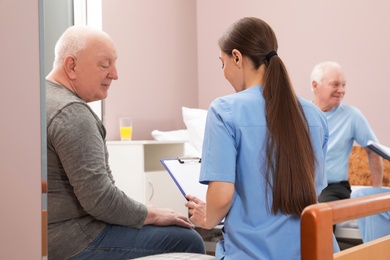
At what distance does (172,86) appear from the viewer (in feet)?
16.5

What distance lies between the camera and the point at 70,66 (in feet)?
6.46

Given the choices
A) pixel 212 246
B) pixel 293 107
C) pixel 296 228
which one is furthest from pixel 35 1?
pixel 212 246

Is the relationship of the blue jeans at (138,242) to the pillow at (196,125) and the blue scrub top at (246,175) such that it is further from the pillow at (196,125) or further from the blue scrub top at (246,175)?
the pillow at (196,125)

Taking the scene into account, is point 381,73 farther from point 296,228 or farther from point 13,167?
point 13,167

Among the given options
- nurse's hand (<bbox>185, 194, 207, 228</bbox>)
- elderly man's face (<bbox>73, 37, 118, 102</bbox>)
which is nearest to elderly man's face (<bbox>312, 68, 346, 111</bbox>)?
elderly man's face (<bbox>73, 37, 118, 102</bbox>)

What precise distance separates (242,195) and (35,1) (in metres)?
0.82

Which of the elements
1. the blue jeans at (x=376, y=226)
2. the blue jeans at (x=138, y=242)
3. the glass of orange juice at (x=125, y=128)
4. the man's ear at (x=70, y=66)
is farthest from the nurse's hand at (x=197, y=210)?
the glass of orange juice at (x=125, y=128)

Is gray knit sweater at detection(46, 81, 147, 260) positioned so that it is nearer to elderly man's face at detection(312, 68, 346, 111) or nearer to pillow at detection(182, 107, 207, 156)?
elderly man's face at detection(312, 68, 346, 111)

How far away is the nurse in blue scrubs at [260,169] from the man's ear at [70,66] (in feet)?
1.90

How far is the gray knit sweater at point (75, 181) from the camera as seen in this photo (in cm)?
177

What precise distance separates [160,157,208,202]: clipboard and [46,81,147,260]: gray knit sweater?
180mm

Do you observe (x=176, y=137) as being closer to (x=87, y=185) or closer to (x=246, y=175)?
(x=87, y=185)

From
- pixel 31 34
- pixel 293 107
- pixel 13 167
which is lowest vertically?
pixel 13 167

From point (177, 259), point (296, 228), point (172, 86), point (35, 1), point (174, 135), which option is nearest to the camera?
point (35, 1)
